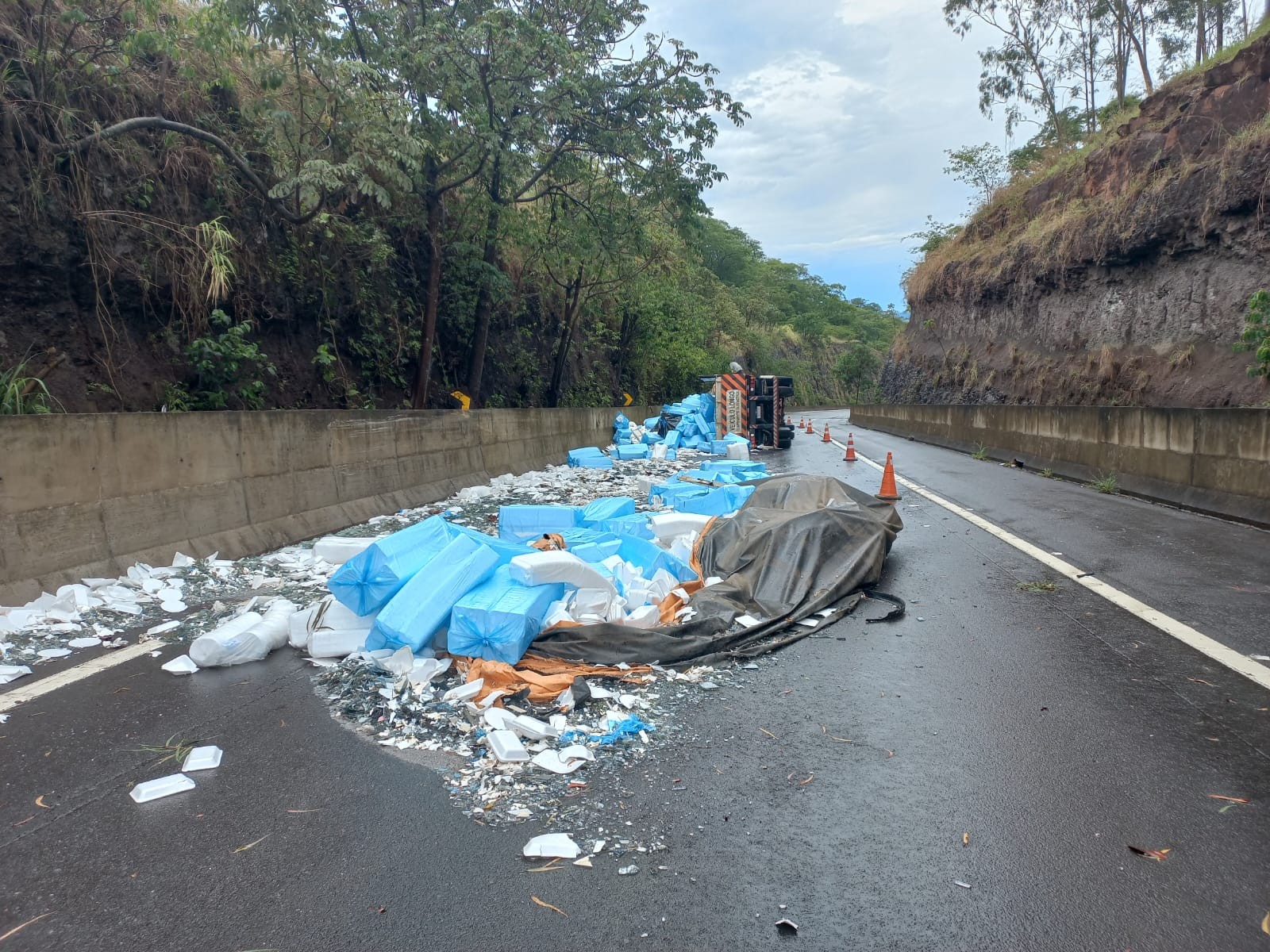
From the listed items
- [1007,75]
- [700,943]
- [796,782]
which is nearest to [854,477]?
[796,782]

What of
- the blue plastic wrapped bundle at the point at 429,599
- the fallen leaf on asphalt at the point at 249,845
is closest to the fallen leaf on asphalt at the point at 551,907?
the fallen leaf on asphalt at the point at 249,845

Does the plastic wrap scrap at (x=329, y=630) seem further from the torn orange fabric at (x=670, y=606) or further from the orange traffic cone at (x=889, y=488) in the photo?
the orange traffic cone at (x=889, y=488)

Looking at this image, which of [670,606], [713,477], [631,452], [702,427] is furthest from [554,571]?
[702,427]

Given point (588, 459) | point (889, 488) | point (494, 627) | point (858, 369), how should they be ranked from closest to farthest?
point (494, 627), point (889, 488), point (588, 459), point (858, 369)

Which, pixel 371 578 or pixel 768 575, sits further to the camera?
pixel 768 575

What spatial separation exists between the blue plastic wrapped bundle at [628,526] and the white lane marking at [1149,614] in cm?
354

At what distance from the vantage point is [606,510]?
25.2 ft

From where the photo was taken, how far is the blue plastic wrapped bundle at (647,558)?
591 centimetres

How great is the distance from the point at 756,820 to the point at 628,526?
427cm

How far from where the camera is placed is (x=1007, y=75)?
121 feet

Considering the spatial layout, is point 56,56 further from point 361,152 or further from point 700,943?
point 700,943

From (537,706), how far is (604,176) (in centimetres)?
1349

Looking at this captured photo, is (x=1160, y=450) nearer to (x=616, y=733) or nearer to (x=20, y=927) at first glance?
(x=616, y=733)

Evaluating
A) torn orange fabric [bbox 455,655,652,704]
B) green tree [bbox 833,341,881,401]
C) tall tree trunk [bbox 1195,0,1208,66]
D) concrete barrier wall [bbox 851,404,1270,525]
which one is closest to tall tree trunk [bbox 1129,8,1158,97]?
tall tree trunk [bbox 1195,0,1208,66]
